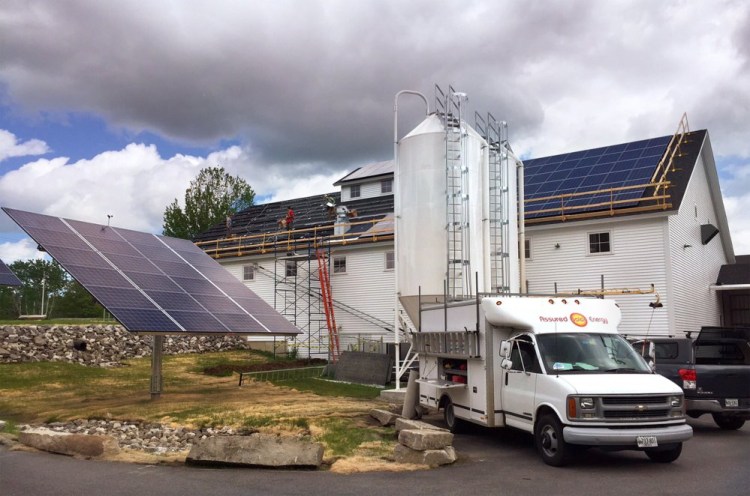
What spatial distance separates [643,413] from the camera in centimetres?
1003

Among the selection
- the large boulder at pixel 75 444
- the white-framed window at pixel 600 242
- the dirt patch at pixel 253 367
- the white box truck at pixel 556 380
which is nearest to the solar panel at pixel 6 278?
the dirt patch at pixel 253 367

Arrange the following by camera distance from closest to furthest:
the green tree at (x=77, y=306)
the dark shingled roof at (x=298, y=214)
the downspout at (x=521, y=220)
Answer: the downspout at (x=521, y=220) < the dark shingled roof at (x=298, y=214) < the green tree at (x=77, y=306)

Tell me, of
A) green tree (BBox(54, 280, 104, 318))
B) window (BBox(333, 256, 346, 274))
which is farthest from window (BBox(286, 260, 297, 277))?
green tree (BBox(54, 280, 104, 318))

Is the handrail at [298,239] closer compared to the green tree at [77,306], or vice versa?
the handrail at [298,239]

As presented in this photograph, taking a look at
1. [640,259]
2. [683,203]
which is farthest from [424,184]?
[683,203]

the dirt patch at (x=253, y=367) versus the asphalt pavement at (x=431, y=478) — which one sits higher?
the dirt patch at (x=253, y=367)

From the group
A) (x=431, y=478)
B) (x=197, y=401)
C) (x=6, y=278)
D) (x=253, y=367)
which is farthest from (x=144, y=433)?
(x=253, y=367)

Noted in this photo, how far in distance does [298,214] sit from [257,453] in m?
34.2

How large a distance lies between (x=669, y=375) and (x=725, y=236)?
77.0 ft

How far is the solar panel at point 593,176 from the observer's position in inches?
1023

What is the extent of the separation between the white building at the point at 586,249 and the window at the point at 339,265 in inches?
2.3

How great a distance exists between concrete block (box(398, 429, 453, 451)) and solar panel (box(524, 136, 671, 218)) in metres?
16.9

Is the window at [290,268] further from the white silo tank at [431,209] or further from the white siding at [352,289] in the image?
the white silo tank at [431,209]

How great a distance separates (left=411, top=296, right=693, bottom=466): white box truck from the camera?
392 inches
